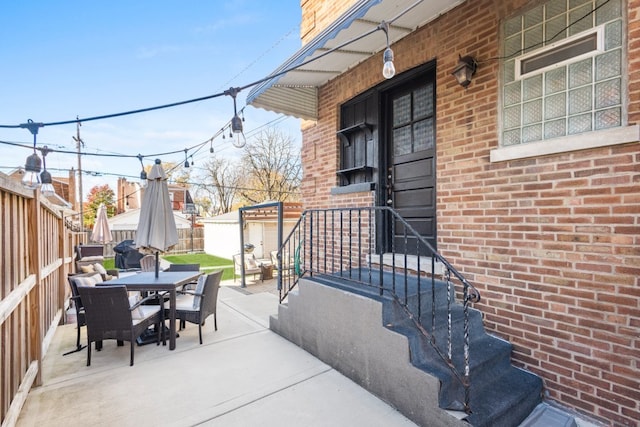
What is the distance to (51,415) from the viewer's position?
2.41m

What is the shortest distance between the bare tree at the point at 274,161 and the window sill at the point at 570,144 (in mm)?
20116

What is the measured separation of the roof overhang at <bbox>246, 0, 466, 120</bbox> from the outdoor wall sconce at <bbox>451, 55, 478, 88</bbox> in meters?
0.69

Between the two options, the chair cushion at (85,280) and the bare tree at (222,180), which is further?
the bare tree at (222,180)

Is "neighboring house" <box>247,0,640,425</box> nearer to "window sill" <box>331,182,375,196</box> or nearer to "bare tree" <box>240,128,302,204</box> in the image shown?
"window sill" <box>331,182,375,196</box>

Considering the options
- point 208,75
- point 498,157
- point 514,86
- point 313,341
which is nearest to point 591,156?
point 498,157

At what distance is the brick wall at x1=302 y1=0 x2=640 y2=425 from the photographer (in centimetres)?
214

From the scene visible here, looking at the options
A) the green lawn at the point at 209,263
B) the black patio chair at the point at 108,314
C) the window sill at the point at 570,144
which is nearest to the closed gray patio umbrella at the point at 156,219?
the black patio chair at the point at 108,314

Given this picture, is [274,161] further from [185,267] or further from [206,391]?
[206,391]

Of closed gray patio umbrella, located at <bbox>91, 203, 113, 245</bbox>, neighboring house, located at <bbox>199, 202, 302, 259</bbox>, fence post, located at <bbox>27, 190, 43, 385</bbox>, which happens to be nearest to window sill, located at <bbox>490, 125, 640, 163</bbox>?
fence post, located at <bbox>27, 190, 43, 385</bbox>

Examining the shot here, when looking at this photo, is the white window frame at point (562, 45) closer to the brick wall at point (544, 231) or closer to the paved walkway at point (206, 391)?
the brick wall at point (544, 231)

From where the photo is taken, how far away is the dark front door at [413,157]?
145 inches

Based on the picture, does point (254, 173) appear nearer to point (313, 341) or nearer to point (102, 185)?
point (102, 185)

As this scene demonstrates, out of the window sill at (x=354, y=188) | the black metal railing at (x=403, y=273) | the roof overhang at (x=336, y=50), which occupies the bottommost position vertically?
the black metal railing at (x=403, y=273)

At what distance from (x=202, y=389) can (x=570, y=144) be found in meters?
3.81
